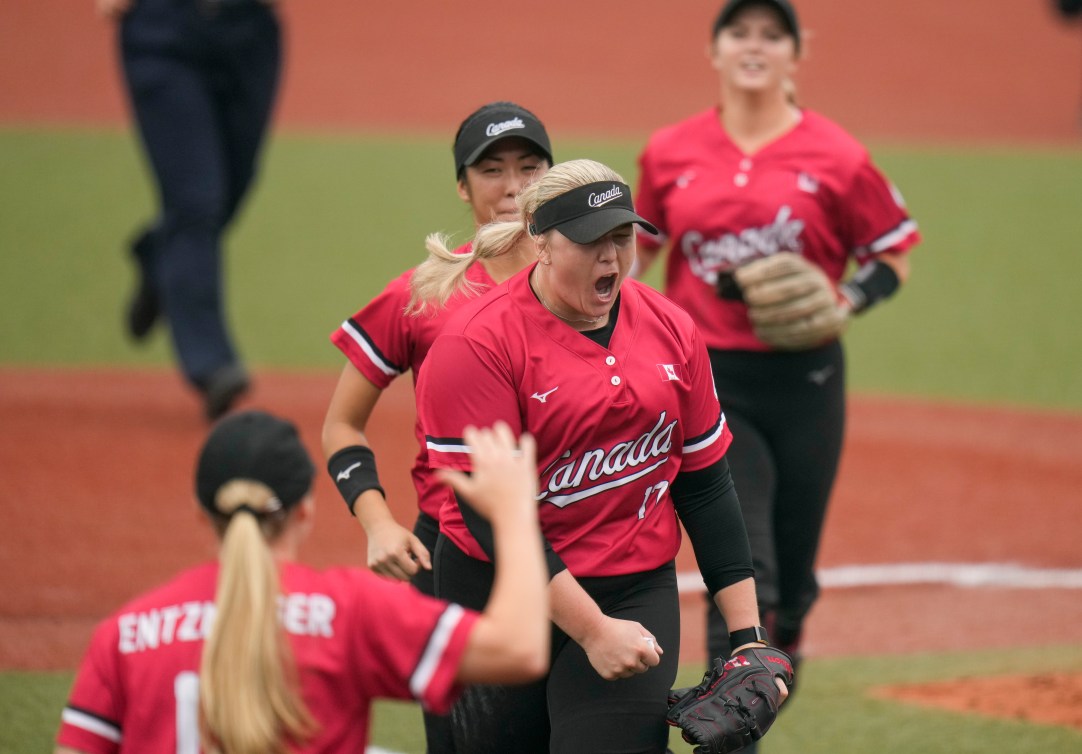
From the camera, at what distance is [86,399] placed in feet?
31.3

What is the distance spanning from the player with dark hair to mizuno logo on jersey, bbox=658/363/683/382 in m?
0.59

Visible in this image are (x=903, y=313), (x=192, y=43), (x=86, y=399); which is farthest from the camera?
(x=903, y=313)

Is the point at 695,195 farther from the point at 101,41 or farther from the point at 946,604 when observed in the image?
the point at 101,41

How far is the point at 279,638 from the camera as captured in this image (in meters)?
2.46

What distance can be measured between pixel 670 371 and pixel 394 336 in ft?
2.79

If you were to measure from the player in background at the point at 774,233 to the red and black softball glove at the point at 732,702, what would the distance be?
4.09 feet

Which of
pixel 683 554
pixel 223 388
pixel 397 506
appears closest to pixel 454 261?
pixel 683 554

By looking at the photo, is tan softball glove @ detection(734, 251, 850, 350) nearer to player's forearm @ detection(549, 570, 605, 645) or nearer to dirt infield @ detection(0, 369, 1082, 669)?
player's forearm @ detection(549, 570, 605, 645)

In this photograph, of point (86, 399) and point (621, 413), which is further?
point (86, 399)

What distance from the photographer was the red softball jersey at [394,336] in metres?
3.82

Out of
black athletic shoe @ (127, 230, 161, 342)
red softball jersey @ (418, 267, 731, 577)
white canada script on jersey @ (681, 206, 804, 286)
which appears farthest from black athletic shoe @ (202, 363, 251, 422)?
red softball jersey @ (418, 267, 731, 577)

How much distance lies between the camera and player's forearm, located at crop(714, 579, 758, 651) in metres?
3.47

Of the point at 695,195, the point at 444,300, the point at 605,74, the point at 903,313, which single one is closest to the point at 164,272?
the point at 695,195

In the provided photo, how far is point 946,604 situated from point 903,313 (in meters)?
6.51
